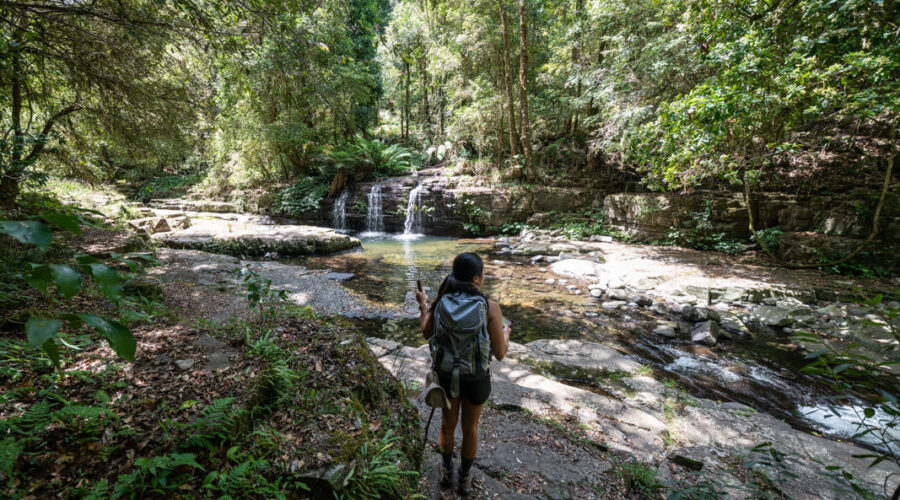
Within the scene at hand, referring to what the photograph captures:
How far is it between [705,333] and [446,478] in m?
5.40

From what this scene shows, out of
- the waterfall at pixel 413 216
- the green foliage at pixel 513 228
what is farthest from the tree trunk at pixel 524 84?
the waterfall at pixel 413 216

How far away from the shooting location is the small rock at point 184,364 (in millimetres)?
2359

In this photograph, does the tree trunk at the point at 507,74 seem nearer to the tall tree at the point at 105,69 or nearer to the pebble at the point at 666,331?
the pebble at the point at 666,331

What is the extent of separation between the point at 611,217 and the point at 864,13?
8.78 meters

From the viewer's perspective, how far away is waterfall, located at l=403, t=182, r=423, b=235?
646 inches

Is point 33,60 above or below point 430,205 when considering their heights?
above

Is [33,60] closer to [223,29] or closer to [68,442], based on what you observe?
[223,29]

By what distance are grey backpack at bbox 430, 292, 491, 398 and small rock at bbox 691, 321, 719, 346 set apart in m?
5.19

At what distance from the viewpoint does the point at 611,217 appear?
44.9 feet

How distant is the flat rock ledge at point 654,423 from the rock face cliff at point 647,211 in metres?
8.07

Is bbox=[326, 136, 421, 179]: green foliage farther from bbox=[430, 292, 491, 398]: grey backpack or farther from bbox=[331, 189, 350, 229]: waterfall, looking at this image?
bbox=[430, 292, 491, 398]: grey backpack

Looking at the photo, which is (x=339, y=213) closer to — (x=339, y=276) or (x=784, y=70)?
(x=339, y=276)

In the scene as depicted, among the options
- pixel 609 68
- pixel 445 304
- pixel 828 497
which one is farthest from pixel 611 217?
pixel 445 304

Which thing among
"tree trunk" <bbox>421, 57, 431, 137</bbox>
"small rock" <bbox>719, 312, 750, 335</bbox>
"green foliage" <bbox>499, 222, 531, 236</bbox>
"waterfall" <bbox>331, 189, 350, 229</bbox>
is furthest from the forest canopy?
"tree trunk" <bbox>421, 57, 431, 137</bbox>
